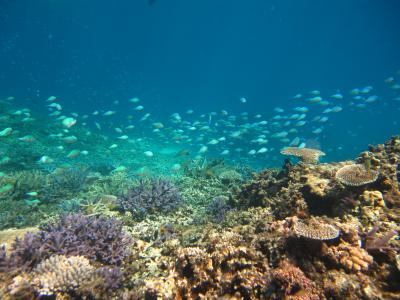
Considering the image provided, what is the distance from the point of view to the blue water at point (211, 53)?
3081 inches

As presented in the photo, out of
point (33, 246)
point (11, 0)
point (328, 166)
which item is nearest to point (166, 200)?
point (33, 246)

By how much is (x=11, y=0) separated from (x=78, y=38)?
2281 inches

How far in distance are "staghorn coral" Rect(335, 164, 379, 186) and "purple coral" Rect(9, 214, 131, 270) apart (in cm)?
471

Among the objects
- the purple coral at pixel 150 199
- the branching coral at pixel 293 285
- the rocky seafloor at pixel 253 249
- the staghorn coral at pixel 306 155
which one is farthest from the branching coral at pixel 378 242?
the purple coral at pixel 150 199

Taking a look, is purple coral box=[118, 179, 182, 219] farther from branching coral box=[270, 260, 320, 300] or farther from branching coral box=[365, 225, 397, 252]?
branching coral box=[365, 225, 397, 252]

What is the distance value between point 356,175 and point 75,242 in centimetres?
585

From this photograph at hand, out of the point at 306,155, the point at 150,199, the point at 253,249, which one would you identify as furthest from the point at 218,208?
the point at 253,249

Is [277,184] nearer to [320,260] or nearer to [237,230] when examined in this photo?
[237,230]

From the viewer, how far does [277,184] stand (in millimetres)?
6707

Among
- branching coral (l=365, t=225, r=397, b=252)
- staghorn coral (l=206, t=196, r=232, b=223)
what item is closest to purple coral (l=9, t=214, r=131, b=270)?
staghorn coral (l=206, t=196, r=232, b=223)

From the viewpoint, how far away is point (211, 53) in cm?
10619

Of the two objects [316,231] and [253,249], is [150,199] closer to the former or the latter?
[253,249]

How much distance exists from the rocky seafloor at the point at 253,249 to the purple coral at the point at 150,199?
19 centimetres

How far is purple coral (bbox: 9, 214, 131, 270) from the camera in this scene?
4.30m
